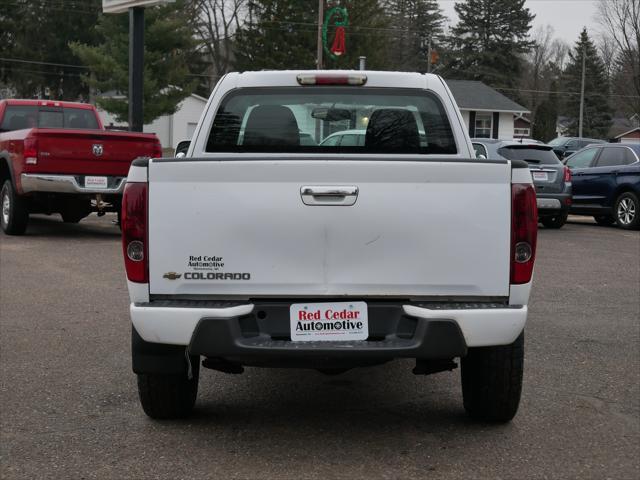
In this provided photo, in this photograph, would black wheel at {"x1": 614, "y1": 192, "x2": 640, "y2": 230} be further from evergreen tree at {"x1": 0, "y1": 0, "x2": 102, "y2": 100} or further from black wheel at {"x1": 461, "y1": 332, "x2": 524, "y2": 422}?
evergreen tree at {"x1": 0, "y1": 0, "x2": 102, "y2": 100}

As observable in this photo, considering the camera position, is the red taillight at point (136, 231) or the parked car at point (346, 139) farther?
the parked car at point (346, 139)

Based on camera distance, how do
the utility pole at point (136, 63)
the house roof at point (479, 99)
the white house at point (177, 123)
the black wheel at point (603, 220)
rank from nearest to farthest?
1. the utility pole at point (136, 63)
2. the black wheel at point (603, 220)
3. the house roof at point (479, 99)
4. the white house at point (177, 123)

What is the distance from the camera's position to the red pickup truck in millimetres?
12586

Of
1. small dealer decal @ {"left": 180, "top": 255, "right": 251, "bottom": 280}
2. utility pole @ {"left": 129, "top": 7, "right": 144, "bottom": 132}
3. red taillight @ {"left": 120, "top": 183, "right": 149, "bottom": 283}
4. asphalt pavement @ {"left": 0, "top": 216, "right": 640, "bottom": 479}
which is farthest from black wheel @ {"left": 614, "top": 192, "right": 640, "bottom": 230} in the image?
red taillight @ {"left": 120, "top": 183, "right": 149, "bottom": 283}

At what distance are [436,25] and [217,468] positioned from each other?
91169 millimetres

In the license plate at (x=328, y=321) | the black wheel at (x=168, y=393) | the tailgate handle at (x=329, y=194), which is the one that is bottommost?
the black wheel at (x=168, y=393)

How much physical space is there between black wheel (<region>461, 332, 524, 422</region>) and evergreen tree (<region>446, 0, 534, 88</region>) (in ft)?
256

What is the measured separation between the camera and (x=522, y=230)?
417cm

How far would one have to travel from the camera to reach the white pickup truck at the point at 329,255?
4.09 meters

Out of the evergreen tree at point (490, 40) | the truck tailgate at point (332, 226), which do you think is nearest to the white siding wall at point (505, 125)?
the evergreen tree at point (490, 40)

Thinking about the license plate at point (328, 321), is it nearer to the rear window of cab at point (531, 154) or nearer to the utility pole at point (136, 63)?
the rear window of cab at point (531, 154)

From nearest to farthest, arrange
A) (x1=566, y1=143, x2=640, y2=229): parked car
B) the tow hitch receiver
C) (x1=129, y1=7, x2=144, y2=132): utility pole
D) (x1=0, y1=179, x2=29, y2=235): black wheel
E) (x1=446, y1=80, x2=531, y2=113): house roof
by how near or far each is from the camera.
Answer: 1. the tow hitch receiver
2. (x1=0, y1=179, x2=29, y2=235): black wheel
3. (x1=566, y1=143, x2=640, y2=229): parked car
4. (x1=129, y1=7, x2=144, y2=132): utility pole
5. (x1=446, y1=80, x2=531, y2=113): house roof

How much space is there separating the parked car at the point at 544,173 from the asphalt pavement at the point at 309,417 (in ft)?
28.6

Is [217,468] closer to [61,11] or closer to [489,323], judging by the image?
[489,323]
